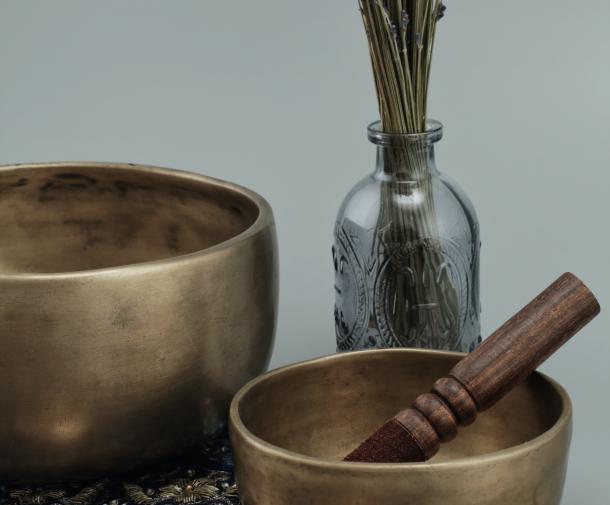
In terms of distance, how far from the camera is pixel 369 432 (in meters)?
1.62

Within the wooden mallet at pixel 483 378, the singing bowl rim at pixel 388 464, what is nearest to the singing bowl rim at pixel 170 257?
the singing bowl rim at pixel 388 464

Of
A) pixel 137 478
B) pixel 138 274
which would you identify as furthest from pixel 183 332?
pixel 137 478

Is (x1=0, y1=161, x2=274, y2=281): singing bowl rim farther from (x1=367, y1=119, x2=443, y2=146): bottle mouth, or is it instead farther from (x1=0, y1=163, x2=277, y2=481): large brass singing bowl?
(x1=367, y1=119, x2=443, y2=146): bottle mouth

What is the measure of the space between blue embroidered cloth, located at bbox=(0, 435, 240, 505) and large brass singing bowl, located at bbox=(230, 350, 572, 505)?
0.11 m

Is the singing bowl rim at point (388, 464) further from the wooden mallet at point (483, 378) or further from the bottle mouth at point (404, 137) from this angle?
the bottle mouth at point (404, 137)

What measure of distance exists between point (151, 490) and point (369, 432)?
10.4 inches

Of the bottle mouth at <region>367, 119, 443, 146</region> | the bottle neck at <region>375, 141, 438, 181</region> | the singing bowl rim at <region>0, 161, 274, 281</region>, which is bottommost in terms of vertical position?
the singing bowl rim at <region>0, 161, 274, 281</region>

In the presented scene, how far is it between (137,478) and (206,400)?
0.43 ft

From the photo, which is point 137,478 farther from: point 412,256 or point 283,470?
point 412,256

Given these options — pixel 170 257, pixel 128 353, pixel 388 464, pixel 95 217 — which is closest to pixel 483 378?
pixel 388 464

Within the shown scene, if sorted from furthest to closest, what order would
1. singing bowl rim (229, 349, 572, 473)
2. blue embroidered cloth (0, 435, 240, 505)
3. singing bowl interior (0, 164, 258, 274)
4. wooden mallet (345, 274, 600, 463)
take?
singing bowl interior (0, 164, 258, 274) → blue embroidered cloth (0, 435, 240, 505) → wooden mallet (345, 274, 600, 463) → singing bowl rim (229, 349, 572, 473)

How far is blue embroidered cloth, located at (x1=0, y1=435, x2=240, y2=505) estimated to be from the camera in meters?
1.58

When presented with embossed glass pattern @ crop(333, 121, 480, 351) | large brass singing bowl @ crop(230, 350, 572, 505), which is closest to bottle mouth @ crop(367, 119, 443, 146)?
embossed glass pattern @ crop(333, 121, 480, 351)

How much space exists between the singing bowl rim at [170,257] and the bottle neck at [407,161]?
18 centimetres
